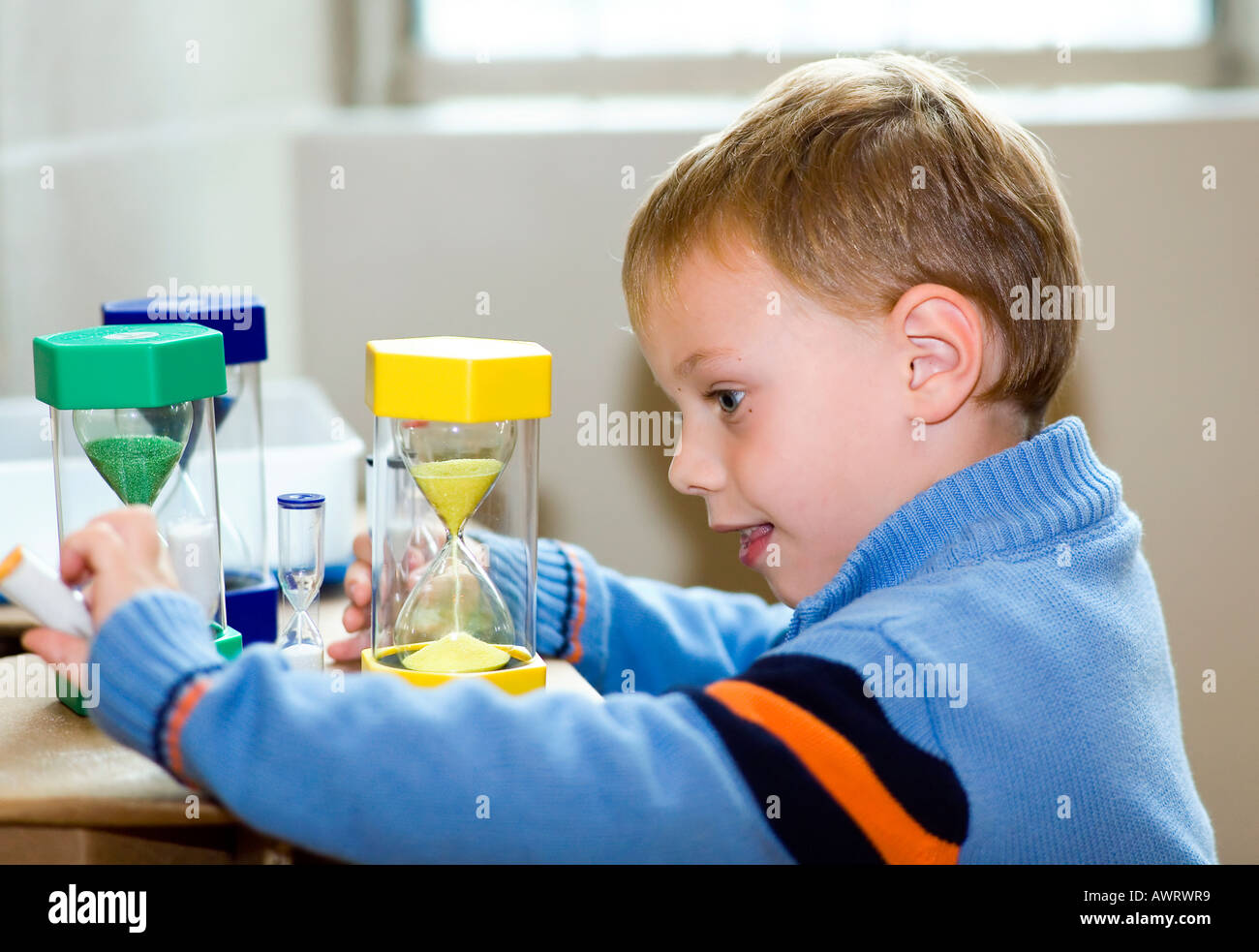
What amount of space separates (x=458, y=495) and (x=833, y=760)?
27cm

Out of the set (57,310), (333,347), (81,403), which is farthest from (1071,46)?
(81,403)

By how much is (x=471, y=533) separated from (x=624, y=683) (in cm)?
22

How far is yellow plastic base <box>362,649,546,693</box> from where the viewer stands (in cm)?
74

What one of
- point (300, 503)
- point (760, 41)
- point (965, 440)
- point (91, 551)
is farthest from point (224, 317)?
point (760, 41)

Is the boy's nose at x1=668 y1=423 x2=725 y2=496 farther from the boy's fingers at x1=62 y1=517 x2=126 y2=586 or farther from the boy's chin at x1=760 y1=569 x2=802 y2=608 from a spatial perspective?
the boy's fingers at x1=62 y1=517 x2=126 y2=586

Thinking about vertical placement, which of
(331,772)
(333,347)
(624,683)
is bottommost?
(624,683)

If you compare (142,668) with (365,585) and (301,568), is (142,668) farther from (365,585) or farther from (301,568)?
(365,585)

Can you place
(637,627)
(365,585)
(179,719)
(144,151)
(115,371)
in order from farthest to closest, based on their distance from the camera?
(144,151) → (637,627) → (365,585) → (115,371) → (179,719)

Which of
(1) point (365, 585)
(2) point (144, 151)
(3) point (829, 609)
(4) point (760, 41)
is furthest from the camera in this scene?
(4) point (760, 41)

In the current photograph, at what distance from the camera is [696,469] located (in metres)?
0.85

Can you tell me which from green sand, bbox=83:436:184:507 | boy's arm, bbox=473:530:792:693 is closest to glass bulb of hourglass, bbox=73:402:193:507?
green sand, bbox=83:436:184:507

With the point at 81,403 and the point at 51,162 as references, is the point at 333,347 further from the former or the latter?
the point at 81,403

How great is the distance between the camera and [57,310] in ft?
3.61

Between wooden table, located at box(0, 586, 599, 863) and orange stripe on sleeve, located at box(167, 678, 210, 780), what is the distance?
1.4 inches
